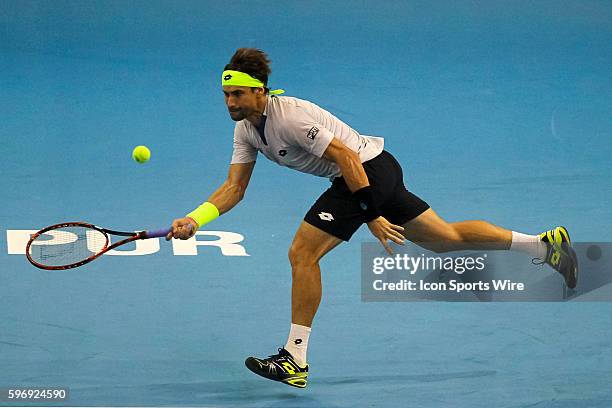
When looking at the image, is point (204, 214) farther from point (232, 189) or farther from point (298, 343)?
point (298, 343)

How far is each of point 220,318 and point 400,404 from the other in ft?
5.65

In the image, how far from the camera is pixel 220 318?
9156mm

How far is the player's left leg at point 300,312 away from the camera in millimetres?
8164

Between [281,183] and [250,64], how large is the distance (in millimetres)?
3556

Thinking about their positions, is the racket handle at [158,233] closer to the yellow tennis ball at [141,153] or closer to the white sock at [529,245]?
the yellow tennis ball at [141,153]

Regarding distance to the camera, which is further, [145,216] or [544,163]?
[544,163]

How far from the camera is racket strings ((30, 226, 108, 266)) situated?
8414 mm

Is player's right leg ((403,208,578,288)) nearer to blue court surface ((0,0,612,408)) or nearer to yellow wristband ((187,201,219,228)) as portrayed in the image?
blue court surface ((0,0,612,408))

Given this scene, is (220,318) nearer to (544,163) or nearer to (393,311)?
(393,311)

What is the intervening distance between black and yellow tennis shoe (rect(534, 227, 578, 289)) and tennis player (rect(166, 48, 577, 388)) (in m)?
1.02

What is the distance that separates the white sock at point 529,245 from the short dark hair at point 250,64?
7.19 feet

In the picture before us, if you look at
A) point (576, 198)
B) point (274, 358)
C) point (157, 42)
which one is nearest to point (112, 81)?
point (157, 42)

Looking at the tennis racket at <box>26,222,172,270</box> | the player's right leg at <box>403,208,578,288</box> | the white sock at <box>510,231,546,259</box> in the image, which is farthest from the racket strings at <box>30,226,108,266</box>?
the white sock at <box>510,231,546,259</box>

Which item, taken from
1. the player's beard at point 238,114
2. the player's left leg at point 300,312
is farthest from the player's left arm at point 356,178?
the player's beard at point 238,114
